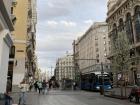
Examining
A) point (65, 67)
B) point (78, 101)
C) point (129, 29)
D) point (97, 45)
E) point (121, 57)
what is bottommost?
point (78, 101)

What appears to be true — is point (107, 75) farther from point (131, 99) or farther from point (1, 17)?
point (1, 17)

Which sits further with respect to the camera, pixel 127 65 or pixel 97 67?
pixel 97 67

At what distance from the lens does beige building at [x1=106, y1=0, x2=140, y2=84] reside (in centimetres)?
6424

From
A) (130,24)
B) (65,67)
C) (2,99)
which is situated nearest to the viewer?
(2,99)

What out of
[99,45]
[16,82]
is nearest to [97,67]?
[99,45]

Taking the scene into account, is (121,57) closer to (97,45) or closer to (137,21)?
(137,21)

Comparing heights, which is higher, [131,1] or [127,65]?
[131,1]

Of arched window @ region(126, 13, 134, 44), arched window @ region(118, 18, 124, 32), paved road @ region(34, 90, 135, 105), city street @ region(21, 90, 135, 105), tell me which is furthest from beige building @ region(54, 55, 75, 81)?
city street @ region(21, 90, 135, 105)

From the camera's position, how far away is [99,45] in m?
118

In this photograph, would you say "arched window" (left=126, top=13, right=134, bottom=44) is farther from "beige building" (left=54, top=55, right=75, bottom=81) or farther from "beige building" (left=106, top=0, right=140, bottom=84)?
"beige building" (left=54, top=55, right=75, bottom=81)

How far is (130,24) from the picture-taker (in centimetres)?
7050

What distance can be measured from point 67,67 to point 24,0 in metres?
134

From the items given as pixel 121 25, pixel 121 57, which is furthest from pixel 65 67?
pixel 121 57

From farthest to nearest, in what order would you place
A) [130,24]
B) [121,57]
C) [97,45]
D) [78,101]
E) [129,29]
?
[97,45], [129,29], [130,24], [121,57], [78,101]
